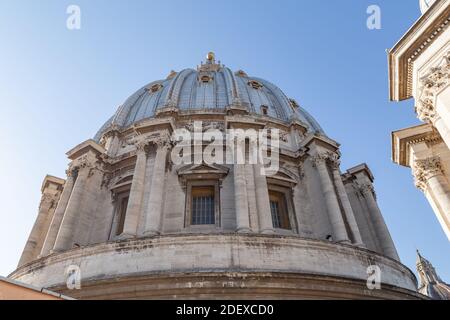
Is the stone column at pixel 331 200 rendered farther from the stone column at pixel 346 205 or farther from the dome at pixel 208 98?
the dome at pixel 208 98

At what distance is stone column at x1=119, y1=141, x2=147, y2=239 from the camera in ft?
50.3

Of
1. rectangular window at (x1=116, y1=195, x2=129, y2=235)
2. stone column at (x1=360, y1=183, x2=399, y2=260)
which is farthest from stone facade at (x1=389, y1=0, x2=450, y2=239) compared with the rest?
rectangular window at (x1=116, y1=195, x2=129, y2=235)

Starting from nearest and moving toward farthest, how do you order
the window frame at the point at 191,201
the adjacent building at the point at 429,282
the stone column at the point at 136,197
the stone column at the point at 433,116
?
the stone column at the point at 433,116 < the stone column at the point at 136,197 < the window frame at the point at 191,201 < the adjacent building at the point at 429,282

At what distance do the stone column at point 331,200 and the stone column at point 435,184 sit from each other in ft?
16.5

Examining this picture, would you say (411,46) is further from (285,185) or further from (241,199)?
(285,185)

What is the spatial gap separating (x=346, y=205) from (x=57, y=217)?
1691cm

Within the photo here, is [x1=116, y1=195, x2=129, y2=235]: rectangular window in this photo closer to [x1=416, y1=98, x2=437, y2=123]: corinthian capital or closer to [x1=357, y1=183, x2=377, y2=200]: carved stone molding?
[x1=416, y1=98, x2=437, y2=123]: corinthian capital

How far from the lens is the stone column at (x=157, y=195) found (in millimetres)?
14890

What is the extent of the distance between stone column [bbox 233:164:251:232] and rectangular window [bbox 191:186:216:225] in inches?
84.3

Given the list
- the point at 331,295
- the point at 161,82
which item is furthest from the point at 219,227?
the point at 161,82

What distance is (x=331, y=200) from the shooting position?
1798cm

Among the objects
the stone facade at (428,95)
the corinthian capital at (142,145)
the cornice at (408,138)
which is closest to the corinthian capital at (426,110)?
the stone facade at (428,95)
